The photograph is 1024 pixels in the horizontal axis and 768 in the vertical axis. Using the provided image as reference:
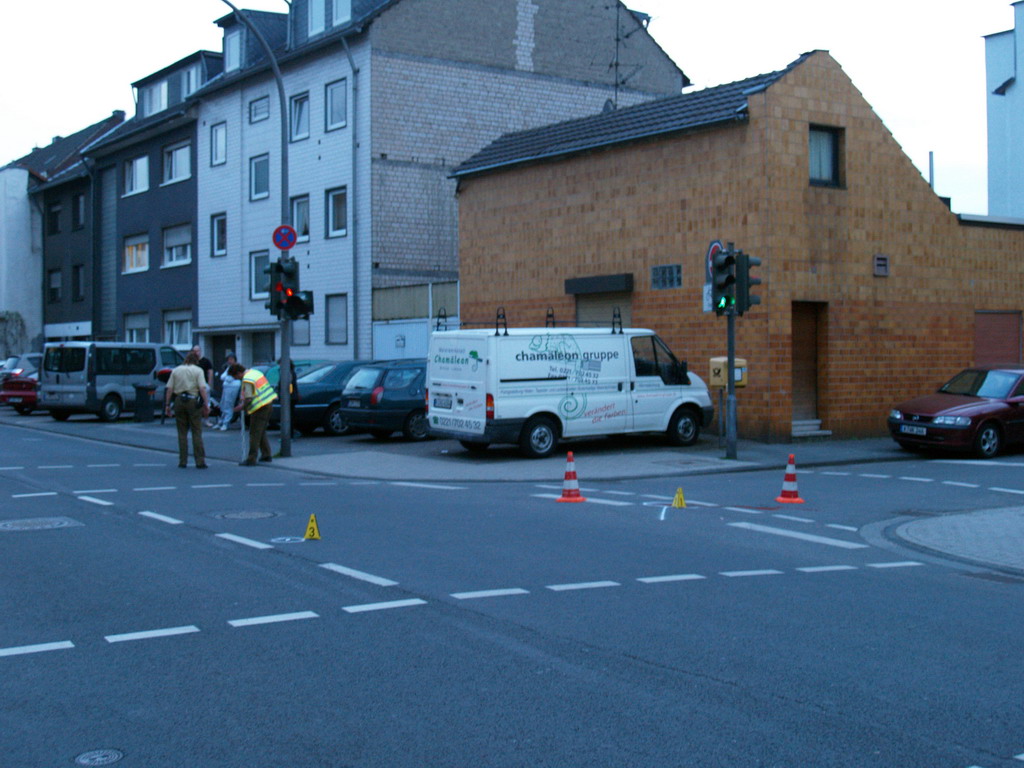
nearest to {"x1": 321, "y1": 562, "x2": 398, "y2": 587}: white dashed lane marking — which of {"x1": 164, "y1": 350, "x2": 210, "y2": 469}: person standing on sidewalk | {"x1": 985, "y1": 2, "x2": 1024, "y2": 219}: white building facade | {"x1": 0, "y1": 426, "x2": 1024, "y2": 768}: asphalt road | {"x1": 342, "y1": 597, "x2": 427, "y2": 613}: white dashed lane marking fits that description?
{"x1": 0, "y1": 426, "x2": 1024, "y2": 768}: asphalt road

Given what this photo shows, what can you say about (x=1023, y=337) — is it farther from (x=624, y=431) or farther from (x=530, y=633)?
(x=530, y=633)

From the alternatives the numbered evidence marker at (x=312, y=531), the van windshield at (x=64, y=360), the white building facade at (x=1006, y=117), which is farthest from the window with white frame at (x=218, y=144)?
the numbered evidence marker at (x=312, y=531)

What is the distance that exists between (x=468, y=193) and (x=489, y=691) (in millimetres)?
22039

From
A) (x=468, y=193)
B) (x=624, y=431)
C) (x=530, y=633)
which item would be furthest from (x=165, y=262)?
(x=530, y=633)

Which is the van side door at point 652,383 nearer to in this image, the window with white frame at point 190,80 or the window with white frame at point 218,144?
the window with white frame at point 218,144

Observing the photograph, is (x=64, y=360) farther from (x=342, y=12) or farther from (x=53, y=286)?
(x=53, y=286)

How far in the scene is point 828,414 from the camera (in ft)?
70.5

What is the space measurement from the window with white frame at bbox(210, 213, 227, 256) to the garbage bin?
11408mm

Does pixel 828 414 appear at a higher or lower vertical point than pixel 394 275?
lower

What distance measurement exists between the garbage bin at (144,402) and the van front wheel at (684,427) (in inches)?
546

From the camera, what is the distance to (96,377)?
92.5 ft

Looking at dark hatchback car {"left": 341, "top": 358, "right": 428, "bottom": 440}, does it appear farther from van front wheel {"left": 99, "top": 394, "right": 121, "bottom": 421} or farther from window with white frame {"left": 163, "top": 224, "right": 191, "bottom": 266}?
window with white frame {"left": 163, "top": 224, "right": 191, "bottom": 266}

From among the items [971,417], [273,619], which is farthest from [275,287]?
[273,619]

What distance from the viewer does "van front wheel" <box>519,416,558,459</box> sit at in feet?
59.5
